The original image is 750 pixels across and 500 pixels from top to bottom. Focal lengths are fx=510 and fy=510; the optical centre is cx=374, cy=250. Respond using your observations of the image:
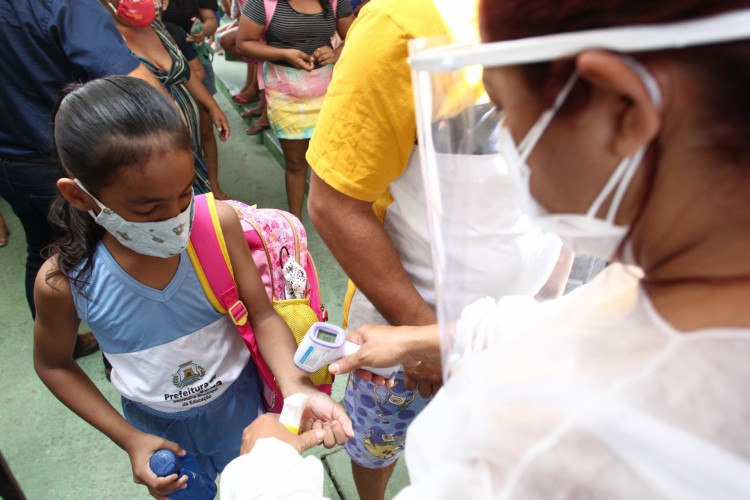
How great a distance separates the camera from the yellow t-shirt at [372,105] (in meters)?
0.87

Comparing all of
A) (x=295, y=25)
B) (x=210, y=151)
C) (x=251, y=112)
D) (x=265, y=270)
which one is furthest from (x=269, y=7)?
(x=265, y=270)

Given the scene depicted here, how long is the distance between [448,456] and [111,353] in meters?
0.98

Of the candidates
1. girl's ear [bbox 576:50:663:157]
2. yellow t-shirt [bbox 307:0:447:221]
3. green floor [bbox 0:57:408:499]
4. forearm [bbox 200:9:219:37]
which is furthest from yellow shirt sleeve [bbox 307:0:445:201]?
forearm [bbox 200:9:219:37]

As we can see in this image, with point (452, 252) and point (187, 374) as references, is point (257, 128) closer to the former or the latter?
point (187, 374)

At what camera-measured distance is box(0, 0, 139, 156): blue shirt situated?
1.50m

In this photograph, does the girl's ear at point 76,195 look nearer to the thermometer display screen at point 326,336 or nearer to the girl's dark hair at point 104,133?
the girl's dark hair at point 104,133

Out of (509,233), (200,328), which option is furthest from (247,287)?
(509,233)

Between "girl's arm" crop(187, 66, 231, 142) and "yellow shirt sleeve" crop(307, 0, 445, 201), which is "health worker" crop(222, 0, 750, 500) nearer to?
"yellow shirt sleeve" crop(307, 0, 445, 201)

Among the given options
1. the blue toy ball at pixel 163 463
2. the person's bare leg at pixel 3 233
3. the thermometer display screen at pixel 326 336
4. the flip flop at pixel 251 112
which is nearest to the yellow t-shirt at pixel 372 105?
the thermometer display screen at pixel 326 336

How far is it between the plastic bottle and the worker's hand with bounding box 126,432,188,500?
0.04ft

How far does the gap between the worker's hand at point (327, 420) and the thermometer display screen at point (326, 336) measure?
16 cm

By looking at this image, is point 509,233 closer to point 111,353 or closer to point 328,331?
point 328,331

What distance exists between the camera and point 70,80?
1.62 m

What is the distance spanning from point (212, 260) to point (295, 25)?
1.92m
